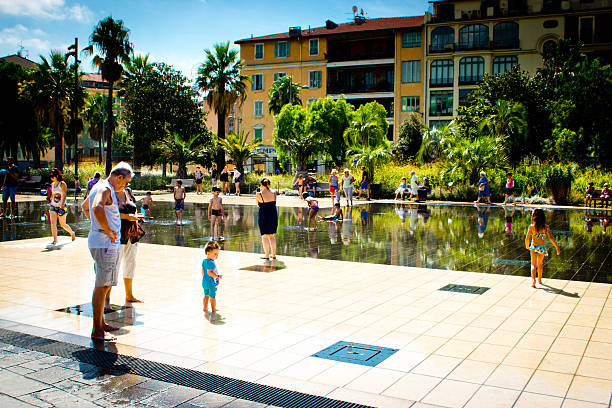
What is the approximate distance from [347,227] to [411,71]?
1795 inches

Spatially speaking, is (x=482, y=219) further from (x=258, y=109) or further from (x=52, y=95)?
(x=258, y=109)

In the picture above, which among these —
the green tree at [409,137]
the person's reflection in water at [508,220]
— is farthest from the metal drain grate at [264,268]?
the green tree at [409,137]

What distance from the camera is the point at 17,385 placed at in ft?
15.8

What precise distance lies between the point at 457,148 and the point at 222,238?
20.9 metres

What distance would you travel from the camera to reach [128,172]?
20.9 ft

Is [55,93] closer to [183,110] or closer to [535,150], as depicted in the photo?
[183,110]

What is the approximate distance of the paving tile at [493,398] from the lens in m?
4.43

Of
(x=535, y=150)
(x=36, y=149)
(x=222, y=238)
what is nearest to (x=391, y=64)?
(x=535, y=150)

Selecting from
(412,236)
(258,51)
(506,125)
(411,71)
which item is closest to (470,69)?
(411,71)

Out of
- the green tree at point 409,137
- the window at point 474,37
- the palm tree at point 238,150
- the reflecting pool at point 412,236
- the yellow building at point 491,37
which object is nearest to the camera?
the reflecting pool at point 412,236

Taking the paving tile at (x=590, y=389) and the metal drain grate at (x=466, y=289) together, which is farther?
the metal drain grate at (x=466, y=289)

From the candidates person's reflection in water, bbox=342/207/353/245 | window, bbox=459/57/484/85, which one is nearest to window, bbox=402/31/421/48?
window, bbox=459/57/484/85

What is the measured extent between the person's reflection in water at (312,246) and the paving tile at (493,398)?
24.9ft

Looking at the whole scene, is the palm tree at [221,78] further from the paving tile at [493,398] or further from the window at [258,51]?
the paving tile at [493,398]
